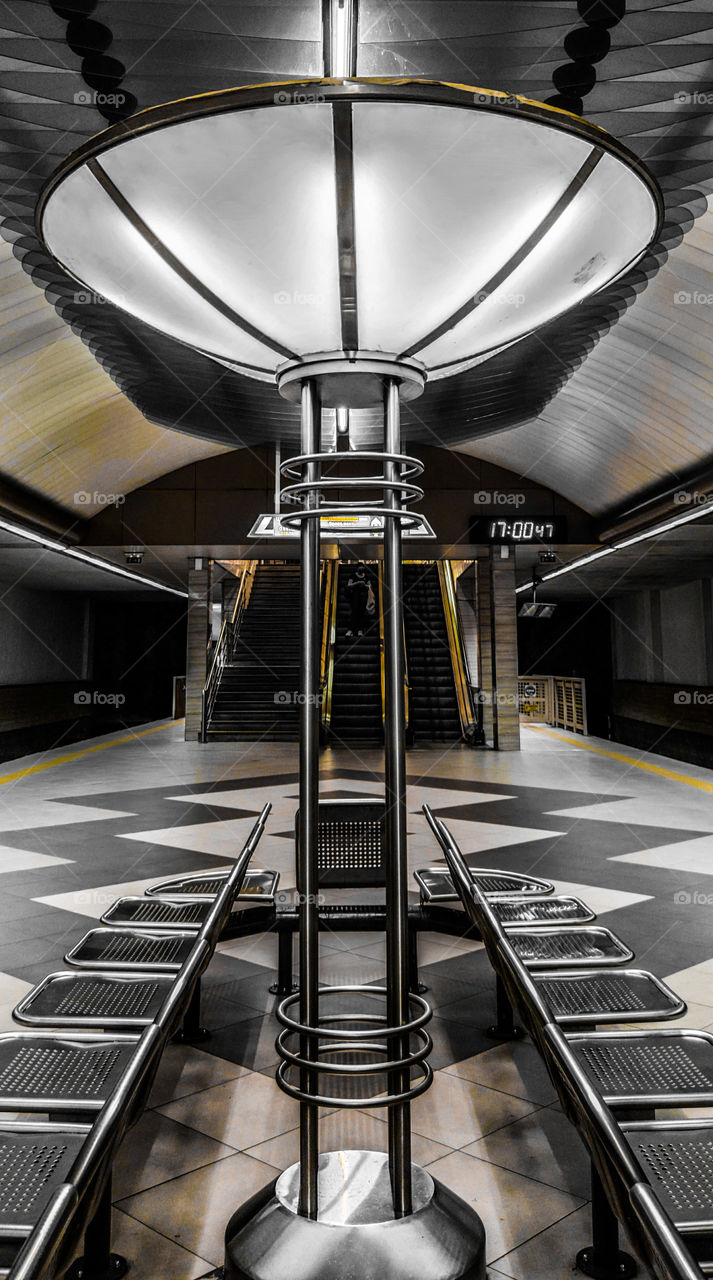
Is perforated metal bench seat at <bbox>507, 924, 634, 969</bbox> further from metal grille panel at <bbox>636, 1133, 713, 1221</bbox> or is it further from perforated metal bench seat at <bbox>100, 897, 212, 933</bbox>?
perforated metal bench seat at <bbox>100, 897, 212, 933</bbox>

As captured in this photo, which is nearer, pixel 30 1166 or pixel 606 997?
pixel 30 1166

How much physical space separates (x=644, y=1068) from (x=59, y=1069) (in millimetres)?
1248

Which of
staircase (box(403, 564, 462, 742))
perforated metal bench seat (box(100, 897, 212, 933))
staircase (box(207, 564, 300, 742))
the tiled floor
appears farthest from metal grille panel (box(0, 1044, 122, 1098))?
staircase (box(403, 564, 462, 742))

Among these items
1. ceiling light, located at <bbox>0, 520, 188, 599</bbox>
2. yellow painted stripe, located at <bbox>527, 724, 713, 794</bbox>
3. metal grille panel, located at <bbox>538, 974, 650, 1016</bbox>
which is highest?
ceiling light, located at <bbox>0, 520, 188, 599</bbox>

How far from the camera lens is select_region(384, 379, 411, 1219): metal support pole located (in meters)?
1.63

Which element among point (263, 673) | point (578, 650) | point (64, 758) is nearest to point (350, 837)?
point (64, 758)

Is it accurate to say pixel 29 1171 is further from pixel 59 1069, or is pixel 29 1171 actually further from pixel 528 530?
pixel 528 530

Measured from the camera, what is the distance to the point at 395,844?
1.65 m

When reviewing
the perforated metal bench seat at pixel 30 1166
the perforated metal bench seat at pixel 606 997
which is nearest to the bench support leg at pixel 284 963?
the perforated metal bench seat at pixel 606 997

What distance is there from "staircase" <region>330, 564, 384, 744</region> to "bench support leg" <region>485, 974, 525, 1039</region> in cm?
1026

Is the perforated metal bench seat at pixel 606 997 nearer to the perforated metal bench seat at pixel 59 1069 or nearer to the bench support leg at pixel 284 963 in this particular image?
the perforated metal bench seat at pixel 59 1069

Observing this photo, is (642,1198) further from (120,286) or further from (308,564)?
(120,286)

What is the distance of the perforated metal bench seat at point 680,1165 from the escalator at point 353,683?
38.4 feet

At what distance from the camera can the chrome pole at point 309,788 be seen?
5.36 feet
